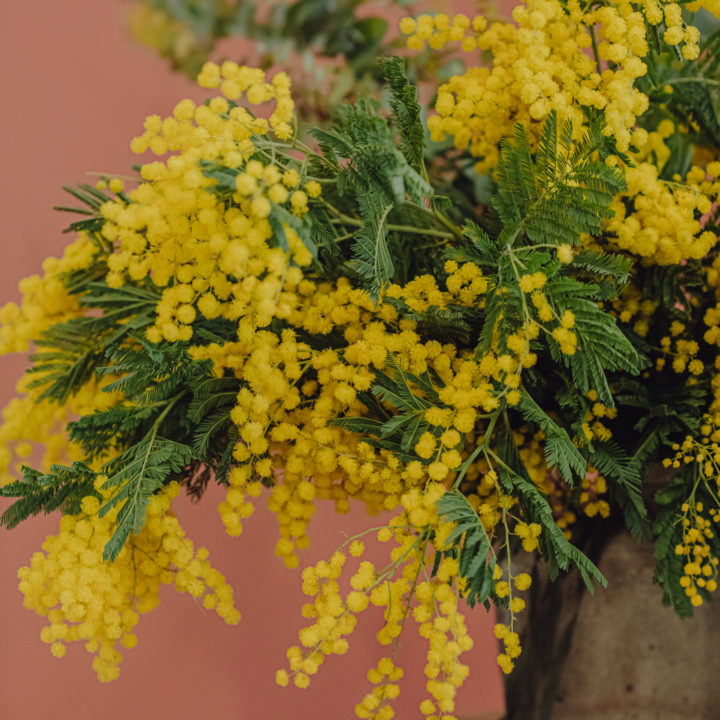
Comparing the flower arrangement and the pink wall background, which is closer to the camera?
the flower arrangement

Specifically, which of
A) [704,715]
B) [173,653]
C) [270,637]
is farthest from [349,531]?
[704,715]

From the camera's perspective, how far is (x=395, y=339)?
0.55 metres

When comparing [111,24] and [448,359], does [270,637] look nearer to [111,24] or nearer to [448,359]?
[448,359]

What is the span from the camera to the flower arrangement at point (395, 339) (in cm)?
50

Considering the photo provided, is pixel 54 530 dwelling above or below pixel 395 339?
below

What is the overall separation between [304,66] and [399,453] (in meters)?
0.59

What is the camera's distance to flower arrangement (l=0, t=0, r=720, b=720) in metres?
0.50

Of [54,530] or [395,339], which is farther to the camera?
[54,530]

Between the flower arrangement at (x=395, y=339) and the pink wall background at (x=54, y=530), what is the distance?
2.10ft

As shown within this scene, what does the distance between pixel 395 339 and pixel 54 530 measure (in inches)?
34.7

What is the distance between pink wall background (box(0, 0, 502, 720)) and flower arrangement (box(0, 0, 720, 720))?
641 millimetres

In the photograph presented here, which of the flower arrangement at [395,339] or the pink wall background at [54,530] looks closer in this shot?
the flower arrangement at [395,339]

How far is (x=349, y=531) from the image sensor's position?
128cm

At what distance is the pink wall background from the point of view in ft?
3.83
